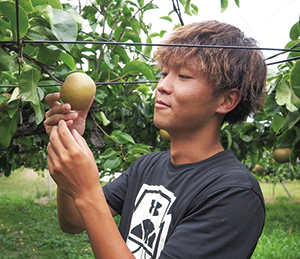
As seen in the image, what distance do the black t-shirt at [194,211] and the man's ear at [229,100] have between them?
0.39 feet

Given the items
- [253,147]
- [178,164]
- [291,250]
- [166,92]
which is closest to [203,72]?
[166,92]

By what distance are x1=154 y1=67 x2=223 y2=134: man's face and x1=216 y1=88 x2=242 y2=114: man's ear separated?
0.04 metres

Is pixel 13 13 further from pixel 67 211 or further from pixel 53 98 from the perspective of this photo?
pixel 67 211

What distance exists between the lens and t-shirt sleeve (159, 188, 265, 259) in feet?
2.39

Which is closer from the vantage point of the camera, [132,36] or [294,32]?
[294,32]

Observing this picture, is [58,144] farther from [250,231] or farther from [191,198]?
[250,231]

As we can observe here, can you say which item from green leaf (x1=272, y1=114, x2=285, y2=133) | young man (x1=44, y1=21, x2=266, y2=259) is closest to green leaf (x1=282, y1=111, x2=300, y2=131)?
green leaf (x1=272, y1=114, x2=285, y2=133)

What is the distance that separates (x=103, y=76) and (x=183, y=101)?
97 centimetres

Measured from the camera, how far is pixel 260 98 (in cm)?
107

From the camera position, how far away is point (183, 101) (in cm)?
89

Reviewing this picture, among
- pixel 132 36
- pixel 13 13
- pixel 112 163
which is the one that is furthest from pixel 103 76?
pixel 13 13

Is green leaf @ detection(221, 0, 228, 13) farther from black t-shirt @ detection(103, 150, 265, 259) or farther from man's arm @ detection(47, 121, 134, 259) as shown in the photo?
man's arm @ detection(47, 121, 134, 259)

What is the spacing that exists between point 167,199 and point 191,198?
0.29 ft

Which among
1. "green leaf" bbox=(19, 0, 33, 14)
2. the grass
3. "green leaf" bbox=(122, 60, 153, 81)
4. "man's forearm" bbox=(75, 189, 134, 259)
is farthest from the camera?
the grass
